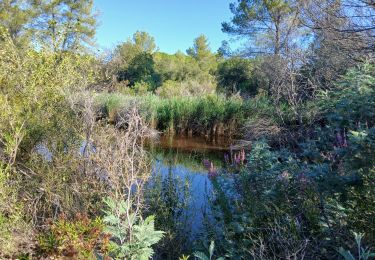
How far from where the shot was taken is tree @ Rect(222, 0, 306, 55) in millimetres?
20823

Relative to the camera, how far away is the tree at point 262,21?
20823mm

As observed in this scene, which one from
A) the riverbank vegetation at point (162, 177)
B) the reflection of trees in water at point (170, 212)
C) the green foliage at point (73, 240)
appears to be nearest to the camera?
the riverbank vegetation at point (162, 177)

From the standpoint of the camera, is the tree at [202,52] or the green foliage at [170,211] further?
the tree at [202,52]

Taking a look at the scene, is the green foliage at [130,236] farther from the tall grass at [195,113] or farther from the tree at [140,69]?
the tree at [140,69]

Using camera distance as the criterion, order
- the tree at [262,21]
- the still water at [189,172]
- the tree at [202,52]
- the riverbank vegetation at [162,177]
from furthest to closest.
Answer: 1. the tree at [202,52]
2. the tree at [262,21]
3. the still water at [189,172]
4. the riverbank vegetation at [162,177]

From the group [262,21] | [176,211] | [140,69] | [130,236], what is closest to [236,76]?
[262,21]

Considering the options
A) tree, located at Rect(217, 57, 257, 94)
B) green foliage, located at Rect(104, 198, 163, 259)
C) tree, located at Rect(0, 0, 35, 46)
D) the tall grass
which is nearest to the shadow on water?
green foliage, located at Rect(104, 198, 163, 259)

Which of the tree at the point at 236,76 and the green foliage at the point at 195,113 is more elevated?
the tree at the point at 236,76

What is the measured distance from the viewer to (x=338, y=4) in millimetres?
6703

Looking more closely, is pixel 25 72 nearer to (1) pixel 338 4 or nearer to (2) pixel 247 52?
(1) pixel 338 4

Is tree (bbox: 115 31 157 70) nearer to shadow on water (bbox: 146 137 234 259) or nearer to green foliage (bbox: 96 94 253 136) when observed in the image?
green foliage (bbox: 96 94 253 136)

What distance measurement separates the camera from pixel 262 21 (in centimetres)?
2191

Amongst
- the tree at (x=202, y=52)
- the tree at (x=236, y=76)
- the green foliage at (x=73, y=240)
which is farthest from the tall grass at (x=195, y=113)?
the tree at (x=202, y=52)

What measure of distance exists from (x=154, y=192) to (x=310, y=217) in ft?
6.07
